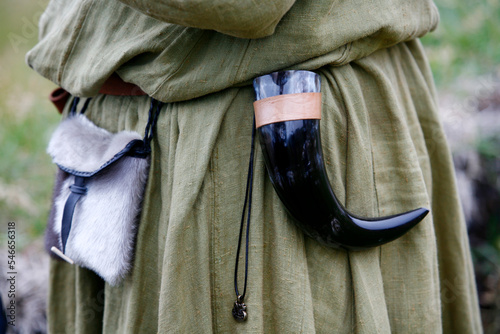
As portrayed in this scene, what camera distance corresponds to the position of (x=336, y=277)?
0.66 meters

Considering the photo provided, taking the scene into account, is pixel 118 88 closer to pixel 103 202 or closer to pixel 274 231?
pixel 103 202

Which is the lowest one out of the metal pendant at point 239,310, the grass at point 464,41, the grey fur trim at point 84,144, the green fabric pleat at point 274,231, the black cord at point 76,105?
the metal pendant at point 239,310

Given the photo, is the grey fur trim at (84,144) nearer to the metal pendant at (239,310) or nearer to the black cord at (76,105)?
the black cord at (76,105)

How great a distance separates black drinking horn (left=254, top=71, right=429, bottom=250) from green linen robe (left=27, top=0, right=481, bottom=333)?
38 millimetres

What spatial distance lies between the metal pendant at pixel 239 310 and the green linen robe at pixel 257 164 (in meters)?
0.01

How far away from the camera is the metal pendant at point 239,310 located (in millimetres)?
644

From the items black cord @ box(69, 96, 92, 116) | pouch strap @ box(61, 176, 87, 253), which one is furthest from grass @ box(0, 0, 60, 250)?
pouch strap @ box(61, 176, 87, 253)

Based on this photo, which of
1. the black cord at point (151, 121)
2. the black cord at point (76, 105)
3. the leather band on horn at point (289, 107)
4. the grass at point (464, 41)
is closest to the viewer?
the leather band on horn at point (289, 107)

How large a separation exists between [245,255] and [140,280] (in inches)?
8.8

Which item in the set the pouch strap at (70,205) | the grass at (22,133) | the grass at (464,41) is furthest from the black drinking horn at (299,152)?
the grass at (464,41)

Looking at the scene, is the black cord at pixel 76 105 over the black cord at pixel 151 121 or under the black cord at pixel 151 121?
over

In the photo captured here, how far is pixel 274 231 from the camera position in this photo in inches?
26.2

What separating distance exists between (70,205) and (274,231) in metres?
0.39

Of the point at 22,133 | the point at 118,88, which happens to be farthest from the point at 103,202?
the point at 22,133
